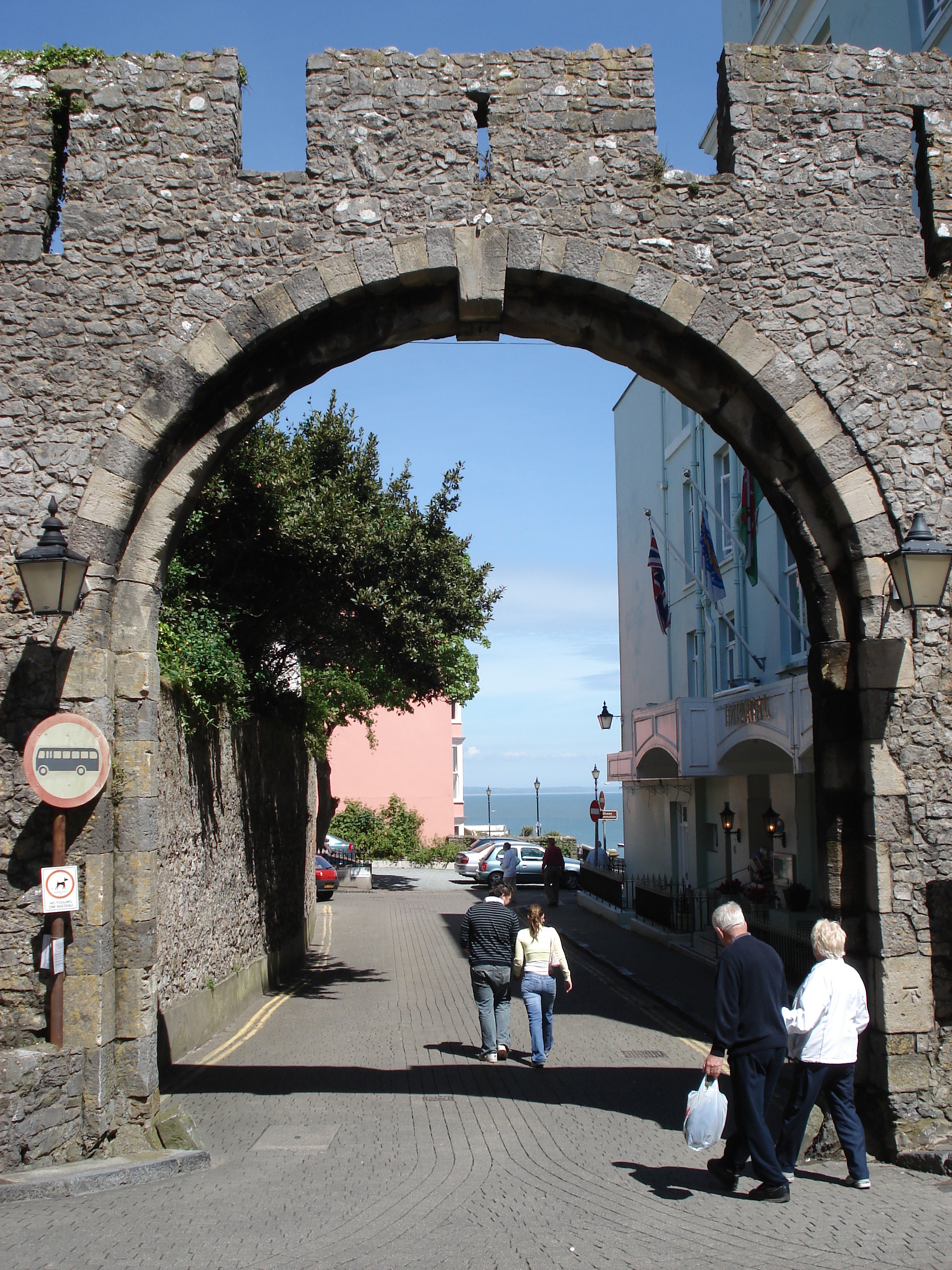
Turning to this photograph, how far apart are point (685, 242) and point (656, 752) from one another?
568 inches

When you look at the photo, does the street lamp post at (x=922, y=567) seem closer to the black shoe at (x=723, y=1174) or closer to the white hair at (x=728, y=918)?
the white hair at (x=728, y=918)

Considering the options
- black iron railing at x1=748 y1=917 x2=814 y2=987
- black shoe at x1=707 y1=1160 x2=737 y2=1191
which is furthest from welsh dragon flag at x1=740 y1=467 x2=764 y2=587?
black shoe at x1=707 y1=1160 x2=737 y2=1191

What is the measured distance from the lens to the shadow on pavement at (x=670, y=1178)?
19.1 ft

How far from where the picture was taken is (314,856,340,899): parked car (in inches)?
1037

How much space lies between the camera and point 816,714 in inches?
293

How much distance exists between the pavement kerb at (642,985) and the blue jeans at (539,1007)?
8.15 feet

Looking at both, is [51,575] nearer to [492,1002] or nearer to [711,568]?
[492,1002]

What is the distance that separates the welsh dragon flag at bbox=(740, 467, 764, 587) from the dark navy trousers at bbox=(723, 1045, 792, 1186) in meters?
9.27

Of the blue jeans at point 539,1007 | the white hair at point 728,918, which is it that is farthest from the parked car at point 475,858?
the white hair at point 728,918

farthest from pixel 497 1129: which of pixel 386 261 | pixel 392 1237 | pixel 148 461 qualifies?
pixel 386 261

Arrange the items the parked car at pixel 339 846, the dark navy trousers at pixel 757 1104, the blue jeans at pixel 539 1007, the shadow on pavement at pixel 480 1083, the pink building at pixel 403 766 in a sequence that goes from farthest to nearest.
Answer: the pink building at pixel 403 766, the parked car at pixel 339 846, the blue jeans at pixel 539 1007, the shadow on pavement at pixel 480 1083, the dark navy trousers at pixel 757 1104

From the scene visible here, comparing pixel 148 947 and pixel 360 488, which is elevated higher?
pixel 360 488

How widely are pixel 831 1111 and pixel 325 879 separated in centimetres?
2145

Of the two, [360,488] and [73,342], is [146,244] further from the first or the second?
[360,488]
